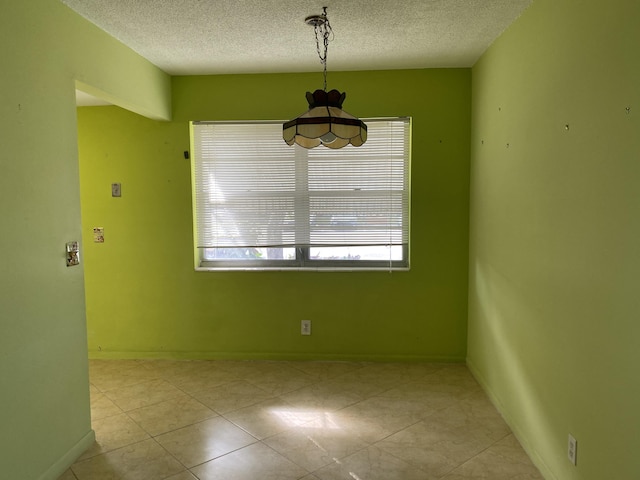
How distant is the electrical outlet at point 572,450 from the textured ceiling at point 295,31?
2.29 m

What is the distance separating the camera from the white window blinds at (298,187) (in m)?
3.86

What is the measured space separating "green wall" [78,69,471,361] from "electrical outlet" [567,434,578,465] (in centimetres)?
188

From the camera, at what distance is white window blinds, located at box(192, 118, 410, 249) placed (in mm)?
3859

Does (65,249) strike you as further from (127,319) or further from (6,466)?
(127,319)

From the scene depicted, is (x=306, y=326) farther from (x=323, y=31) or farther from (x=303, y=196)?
(x=323, y=31)

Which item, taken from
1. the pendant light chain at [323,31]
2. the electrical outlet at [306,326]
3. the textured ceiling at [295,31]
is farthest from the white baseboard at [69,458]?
the pendant light chain at [323,31]

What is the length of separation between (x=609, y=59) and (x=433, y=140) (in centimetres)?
208

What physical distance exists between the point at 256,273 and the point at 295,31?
2.06 metres

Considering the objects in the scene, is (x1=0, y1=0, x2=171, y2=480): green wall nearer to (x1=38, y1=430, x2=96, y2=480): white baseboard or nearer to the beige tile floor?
(x1=38, y1=430, x2=96, y2=480): white baseboard

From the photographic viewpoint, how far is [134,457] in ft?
8.20

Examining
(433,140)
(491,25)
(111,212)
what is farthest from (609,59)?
(111,212)

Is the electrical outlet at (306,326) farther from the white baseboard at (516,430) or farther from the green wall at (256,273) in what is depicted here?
the white baseboard at (516,430)

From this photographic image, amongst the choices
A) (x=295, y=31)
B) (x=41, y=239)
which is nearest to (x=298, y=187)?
(x=295, y=31)

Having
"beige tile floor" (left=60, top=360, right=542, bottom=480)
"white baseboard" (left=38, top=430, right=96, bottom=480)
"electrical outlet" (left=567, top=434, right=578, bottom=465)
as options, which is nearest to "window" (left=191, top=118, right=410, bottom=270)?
"beige tile floor" (left=60, top=360, right=542, bottom=480)
